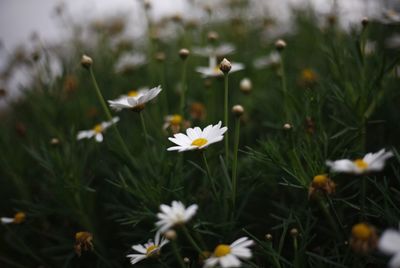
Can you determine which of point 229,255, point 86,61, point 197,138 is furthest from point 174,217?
point 86,61

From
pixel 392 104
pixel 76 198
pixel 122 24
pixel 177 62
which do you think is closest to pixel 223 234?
pixel 76 198

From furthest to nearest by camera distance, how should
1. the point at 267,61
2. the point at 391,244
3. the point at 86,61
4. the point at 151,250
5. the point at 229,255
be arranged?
the point at 267,61, the point at 86,61, the point at 151,250, the point at 229,255, the point at 391,244

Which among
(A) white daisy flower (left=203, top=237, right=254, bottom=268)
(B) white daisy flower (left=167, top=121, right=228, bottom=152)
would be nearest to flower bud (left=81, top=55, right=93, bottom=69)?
(B) white daisy flower (left=167, top=121, right=228, bottom=152)

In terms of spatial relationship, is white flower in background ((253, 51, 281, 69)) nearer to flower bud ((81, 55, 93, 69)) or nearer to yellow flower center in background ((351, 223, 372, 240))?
flower bud ((81, 55, 93, 69))

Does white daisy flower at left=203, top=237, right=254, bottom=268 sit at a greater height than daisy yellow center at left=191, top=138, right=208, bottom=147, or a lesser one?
lesser

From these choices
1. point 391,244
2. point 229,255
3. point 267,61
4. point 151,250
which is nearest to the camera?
point 391,244

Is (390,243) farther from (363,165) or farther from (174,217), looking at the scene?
(174,217)

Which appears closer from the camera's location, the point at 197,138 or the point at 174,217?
the point at 174,217

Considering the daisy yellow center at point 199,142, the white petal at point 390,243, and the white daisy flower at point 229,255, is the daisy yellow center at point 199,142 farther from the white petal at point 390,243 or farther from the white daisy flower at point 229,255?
the white petal at point 390,243

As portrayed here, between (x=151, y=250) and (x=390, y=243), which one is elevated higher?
(x=390, y=243)

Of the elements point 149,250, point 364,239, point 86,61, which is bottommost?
point 149,250

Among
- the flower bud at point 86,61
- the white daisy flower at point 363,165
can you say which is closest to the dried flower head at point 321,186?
the white daisy flower at point 363,165
